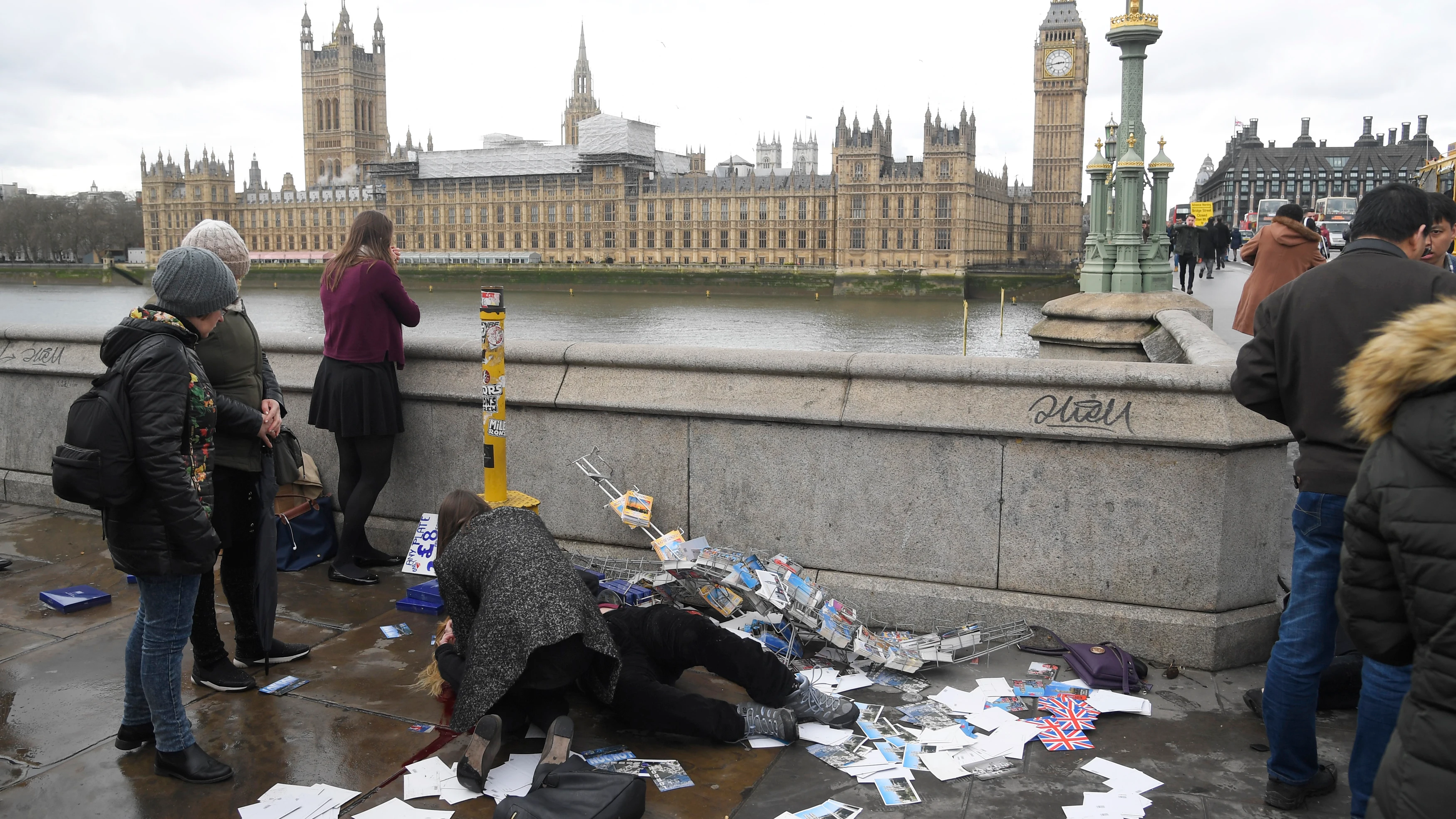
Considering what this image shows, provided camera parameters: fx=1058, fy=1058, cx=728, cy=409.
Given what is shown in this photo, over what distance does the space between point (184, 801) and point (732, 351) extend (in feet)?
8.87

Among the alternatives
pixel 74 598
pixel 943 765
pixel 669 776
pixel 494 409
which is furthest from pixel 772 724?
pixel 74 598

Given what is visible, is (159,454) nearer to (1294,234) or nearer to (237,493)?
(237,493)

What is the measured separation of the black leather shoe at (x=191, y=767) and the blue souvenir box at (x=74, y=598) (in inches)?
71.7

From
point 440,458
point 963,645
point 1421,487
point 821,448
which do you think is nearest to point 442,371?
point 440,458

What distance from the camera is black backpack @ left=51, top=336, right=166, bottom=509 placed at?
2.80 metres

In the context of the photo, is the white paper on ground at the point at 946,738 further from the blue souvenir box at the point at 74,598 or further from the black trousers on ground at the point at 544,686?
the blue souvenir box at the point at 74,598

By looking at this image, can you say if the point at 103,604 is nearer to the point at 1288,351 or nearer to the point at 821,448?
the point at 821,448

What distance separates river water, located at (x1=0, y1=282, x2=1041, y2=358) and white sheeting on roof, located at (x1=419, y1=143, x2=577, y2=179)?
2588cm

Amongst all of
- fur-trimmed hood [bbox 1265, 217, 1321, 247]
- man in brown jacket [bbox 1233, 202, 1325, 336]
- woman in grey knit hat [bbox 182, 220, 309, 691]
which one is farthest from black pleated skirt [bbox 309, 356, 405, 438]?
fur-trimmed hood [bbox 1265, 217, 1321, 247]

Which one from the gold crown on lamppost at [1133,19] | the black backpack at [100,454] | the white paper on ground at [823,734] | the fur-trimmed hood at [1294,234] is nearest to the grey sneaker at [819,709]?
the white paper on ground at [823,734]

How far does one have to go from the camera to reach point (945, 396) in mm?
4227

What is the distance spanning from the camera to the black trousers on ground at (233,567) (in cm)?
368

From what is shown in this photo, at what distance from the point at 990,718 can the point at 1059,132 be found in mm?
93672

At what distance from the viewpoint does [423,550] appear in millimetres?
5039
